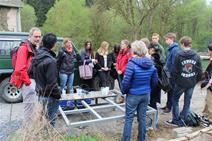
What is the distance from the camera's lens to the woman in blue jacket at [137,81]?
491 cm

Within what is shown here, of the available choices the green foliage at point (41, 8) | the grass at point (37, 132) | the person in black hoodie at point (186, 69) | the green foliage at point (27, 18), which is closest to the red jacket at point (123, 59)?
the person in black hoodie at point (186, 69)

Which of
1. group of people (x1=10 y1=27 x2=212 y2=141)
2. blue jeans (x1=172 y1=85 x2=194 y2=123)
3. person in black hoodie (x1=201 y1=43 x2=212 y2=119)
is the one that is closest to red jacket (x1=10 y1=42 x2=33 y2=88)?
group of people (x1=10 y1=27 x2=212 y2=141)

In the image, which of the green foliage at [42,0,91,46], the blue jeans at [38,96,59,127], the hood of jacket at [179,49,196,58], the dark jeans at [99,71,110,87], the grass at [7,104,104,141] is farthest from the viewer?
the green foliage at [42,0,91,46]

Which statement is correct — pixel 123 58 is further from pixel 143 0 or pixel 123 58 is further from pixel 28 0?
pixel 28 0

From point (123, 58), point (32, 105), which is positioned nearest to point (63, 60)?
point (123, 58)

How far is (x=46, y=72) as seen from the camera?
4707 mm

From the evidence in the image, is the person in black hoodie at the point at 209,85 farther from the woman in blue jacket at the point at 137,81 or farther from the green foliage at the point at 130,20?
the green foliage at the point at 130,20

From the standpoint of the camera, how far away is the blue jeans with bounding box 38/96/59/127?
4.87m

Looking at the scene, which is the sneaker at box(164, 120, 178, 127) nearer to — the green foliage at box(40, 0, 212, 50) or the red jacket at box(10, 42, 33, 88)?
the red jacket at box(10, 42, 33, 88)

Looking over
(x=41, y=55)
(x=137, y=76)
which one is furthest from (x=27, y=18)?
(x=137, y=76)

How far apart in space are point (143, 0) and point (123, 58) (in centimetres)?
1906

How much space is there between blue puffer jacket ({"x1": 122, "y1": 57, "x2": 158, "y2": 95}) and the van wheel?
440cm

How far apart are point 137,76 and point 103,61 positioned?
4054 millimetres

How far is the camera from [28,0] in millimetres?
51312
